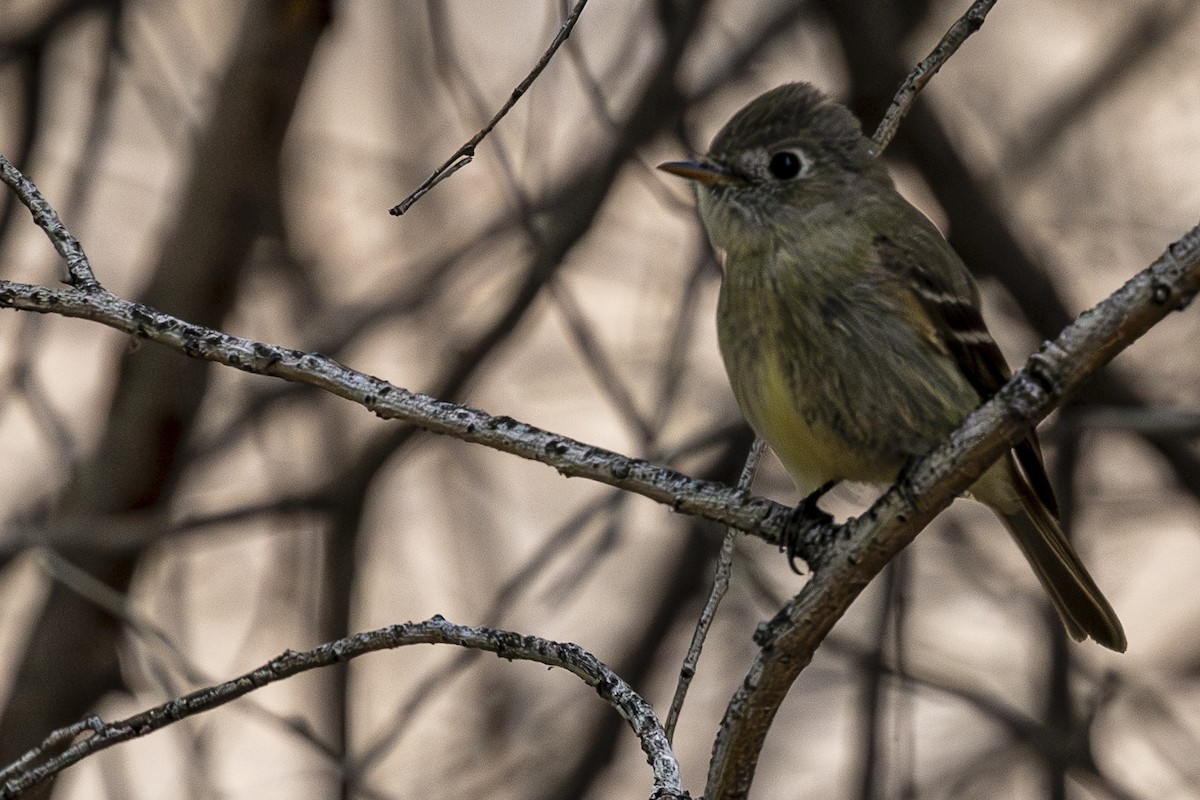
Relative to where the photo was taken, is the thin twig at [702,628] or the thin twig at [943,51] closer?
the thin twig at [702,628]

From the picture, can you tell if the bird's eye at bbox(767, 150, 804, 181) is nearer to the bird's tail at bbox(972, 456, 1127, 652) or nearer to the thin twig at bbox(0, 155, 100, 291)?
the bird's tail at bbox(972, 456, 1127, 652)

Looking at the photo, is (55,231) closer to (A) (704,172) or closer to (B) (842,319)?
(A) (704,172)

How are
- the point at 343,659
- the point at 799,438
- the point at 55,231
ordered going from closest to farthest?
the point at 343,659 → the point at 55,231 → the point at 799,438

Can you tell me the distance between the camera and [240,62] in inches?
192

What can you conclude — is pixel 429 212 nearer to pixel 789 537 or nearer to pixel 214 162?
pixel 214 162

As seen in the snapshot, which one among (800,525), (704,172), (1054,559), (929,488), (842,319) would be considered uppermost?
(704,172)

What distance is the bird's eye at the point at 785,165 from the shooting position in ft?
12.4

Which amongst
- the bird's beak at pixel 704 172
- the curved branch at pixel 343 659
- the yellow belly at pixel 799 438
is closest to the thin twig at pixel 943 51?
the bird's beak at pixel 704 172

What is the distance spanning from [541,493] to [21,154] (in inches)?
99.9

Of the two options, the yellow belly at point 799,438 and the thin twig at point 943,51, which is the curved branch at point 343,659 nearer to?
the yellow belly at point 799,438

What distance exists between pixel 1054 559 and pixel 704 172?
4.48 feet

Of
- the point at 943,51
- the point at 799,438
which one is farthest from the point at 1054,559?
the point at 943,51

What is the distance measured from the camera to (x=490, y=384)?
20.0 feet

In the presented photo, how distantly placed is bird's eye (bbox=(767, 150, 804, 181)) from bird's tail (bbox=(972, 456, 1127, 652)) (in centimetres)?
88
